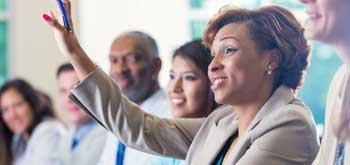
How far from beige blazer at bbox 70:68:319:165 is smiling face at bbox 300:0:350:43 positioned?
191mm

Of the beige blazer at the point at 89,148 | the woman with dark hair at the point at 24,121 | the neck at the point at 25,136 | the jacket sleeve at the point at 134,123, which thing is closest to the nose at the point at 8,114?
the woman with dark hair at the point at 24,121

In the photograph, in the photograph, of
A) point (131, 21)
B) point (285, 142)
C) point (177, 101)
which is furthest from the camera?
point (131, 21)

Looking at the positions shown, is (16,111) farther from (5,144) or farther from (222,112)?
(222,112)

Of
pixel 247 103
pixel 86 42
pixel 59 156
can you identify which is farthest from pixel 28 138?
pixel 247 103

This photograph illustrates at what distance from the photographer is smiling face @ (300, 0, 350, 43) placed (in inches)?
51.4

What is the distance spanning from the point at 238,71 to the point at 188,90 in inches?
23.5

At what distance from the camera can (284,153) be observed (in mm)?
1442

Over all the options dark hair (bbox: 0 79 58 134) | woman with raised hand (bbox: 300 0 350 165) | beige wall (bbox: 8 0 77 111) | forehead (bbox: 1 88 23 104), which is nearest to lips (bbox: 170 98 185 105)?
woman with raised hand (bbox: 300 0 350 165)

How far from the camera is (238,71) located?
1.55 meters

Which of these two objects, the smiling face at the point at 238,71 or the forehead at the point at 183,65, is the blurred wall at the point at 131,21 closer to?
the forehead at the point at 183,65

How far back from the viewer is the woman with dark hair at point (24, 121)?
11.8ft

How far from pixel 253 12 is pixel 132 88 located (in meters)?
1.16

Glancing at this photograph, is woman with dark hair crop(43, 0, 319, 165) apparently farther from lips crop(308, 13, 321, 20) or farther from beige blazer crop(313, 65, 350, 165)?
lips crop(308, 13, 321, 20)

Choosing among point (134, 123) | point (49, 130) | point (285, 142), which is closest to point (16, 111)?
point (49, 130)
